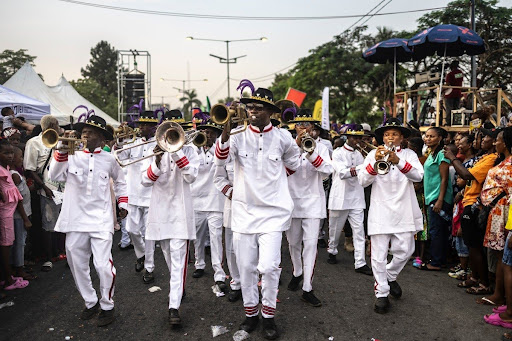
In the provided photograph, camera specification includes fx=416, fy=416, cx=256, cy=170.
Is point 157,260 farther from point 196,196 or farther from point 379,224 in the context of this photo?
point 379,224

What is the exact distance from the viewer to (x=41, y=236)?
7.19 meters

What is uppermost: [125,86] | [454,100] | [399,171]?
[125,86]

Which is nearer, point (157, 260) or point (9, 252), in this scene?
point (9, 252)

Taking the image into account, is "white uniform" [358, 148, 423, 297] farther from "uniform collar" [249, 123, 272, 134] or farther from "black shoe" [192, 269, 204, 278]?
"black shoe" [192, 269, 204, 278]

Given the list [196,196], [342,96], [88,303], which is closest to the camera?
[88,303]

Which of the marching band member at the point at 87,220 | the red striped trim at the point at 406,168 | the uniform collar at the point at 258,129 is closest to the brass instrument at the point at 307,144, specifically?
the uniform collar at the point at 258,129

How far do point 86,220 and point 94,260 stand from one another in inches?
18.2

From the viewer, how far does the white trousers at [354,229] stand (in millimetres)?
6766

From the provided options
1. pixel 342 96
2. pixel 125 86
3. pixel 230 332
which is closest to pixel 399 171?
pixel 230 332

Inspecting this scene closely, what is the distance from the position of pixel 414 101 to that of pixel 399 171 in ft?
32.8

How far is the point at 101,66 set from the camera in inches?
2840

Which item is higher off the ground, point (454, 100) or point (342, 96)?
point (342, 96)

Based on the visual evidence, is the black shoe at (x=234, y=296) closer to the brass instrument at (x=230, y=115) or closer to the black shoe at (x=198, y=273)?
the black shoe at (x=198, y=273)

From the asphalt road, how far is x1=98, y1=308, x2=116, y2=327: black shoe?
0.21 feet
